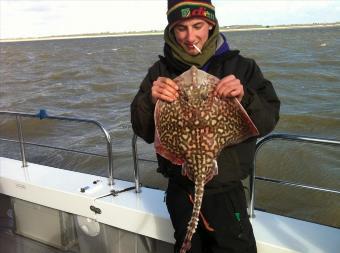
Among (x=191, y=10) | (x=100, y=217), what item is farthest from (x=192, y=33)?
(x=100, y=217)

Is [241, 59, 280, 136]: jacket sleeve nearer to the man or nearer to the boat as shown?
the man

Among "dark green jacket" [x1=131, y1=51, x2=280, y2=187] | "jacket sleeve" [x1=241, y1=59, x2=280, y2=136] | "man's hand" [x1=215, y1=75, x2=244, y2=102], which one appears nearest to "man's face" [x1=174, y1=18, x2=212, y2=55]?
"dark green jacket" [x1=131, y1=51, x2=280, y2=187]

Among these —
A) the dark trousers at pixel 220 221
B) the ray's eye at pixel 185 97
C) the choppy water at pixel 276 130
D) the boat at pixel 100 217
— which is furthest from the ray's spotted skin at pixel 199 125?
the choppy water at pixel 276 130

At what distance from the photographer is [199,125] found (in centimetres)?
219

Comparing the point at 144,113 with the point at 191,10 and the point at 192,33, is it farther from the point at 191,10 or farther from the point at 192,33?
the point at 191,10

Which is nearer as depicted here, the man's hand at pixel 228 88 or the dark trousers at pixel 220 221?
the man's hand at pixel 228 88

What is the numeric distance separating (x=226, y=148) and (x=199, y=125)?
36 cm

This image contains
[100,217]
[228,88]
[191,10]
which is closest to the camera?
[228,88]

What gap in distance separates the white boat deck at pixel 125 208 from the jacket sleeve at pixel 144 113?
944 millimetres

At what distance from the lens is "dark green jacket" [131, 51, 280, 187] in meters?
2.42

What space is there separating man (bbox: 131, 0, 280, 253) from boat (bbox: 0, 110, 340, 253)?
0.48 meters

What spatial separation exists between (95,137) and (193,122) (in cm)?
1084

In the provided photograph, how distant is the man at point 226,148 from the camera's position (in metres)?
2.46

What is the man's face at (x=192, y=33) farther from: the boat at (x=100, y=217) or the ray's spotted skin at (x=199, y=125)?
the boat at (x=100, y=217)
